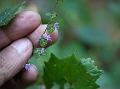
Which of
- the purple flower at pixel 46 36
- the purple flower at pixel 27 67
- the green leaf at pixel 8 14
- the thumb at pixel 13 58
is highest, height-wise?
the green leaf at pixel 8 14

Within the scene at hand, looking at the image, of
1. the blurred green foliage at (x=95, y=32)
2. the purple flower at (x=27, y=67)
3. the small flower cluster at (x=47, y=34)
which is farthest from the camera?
the blurred green foliage at (x=95, y=32)

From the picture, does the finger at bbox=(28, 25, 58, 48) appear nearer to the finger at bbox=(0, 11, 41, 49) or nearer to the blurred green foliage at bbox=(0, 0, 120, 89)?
the finger at bbox=(0, 11, 41, 49)

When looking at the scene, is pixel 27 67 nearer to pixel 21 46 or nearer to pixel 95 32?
pixel 21 46

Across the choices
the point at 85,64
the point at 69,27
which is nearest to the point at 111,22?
the point at 69,27

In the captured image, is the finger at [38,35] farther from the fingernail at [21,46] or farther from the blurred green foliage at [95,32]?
the blurred green foliage at [95,32]

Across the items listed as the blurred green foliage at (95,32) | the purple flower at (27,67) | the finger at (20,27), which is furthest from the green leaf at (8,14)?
the blurred green foliage at (95,32)

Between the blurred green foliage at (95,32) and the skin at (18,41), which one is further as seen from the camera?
the blurred green foliage at (95,32)
